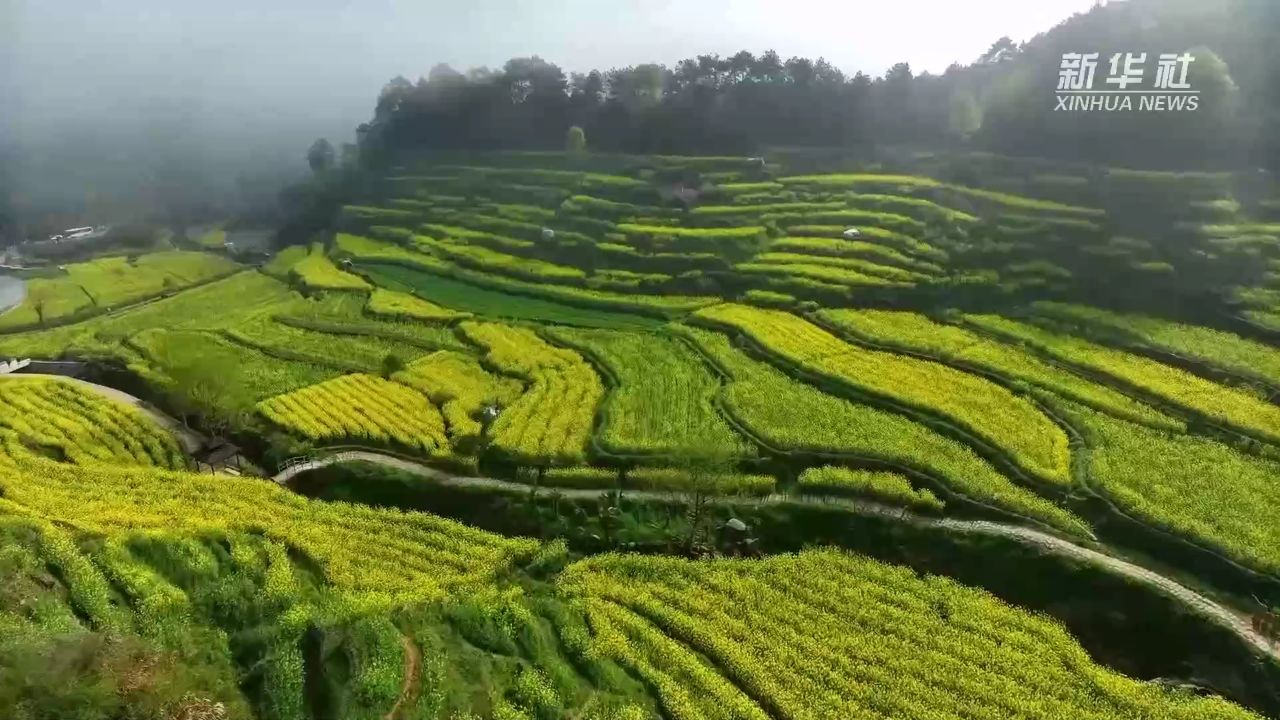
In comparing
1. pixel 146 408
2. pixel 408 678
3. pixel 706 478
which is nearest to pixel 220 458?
pixel 146 408

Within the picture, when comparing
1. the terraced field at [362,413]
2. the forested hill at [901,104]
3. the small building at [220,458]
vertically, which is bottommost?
the small building at [220,458]

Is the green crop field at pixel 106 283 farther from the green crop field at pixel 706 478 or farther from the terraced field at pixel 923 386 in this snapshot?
the terraced field at pixel 923 386

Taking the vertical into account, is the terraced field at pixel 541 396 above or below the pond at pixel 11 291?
above

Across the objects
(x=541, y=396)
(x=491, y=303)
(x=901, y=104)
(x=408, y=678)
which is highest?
(x=901, y=104)

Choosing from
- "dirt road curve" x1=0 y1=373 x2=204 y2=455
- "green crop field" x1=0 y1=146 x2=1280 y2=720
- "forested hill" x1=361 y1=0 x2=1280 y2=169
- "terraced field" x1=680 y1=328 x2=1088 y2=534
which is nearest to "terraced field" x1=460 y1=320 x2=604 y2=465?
"green crop field" x1=0 y1=146 x2=1280 y2=720

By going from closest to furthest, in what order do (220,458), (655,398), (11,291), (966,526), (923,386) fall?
(966,526) → (220,458) → (923,386) → (655,398) → (11,291)

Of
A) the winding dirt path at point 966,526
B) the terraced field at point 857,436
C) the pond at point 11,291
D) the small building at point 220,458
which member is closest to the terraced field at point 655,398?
the terraced field at point 857,436

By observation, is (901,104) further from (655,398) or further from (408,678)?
(408,678)

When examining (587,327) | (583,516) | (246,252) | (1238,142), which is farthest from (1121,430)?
(246,252)
